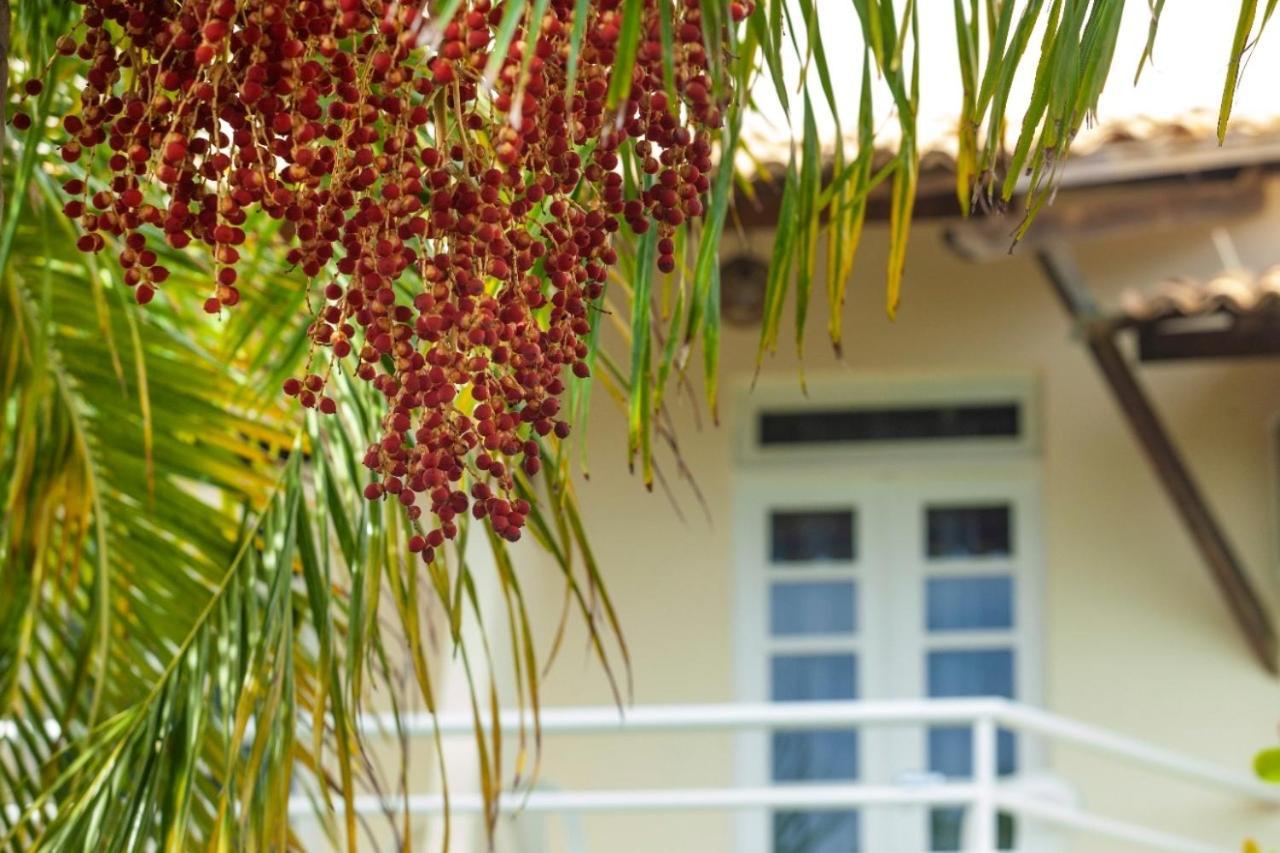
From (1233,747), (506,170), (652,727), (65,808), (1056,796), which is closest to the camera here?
(506,170)

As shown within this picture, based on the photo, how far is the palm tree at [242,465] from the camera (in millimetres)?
1612

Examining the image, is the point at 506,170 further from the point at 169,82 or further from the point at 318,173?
the point at 169,82

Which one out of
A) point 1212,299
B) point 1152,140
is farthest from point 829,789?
point 1152,140

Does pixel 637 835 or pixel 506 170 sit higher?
pixel 506 170

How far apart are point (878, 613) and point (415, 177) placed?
5371 millimetres

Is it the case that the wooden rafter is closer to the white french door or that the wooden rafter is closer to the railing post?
the white french door

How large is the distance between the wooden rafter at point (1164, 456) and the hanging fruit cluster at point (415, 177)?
4.23 meters

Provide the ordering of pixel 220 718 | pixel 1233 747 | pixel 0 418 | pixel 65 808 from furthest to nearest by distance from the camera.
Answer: pixel 1233 747 → pixel 0 418 → pixel 220 718 → pixel 65 808

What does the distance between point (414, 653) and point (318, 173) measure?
0.70 m

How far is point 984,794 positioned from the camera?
4.33m

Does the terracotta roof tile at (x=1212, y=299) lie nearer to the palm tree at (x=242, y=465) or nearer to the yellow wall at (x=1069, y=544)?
the yellow wall at (x=1069, y=544)

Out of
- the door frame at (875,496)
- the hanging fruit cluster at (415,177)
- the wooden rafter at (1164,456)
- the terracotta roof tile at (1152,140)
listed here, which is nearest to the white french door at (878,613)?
the door frame at (875,496)

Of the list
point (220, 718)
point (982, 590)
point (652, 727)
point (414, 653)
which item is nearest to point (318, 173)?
point (414, 653)

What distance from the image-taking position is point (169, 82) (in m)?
1.45
